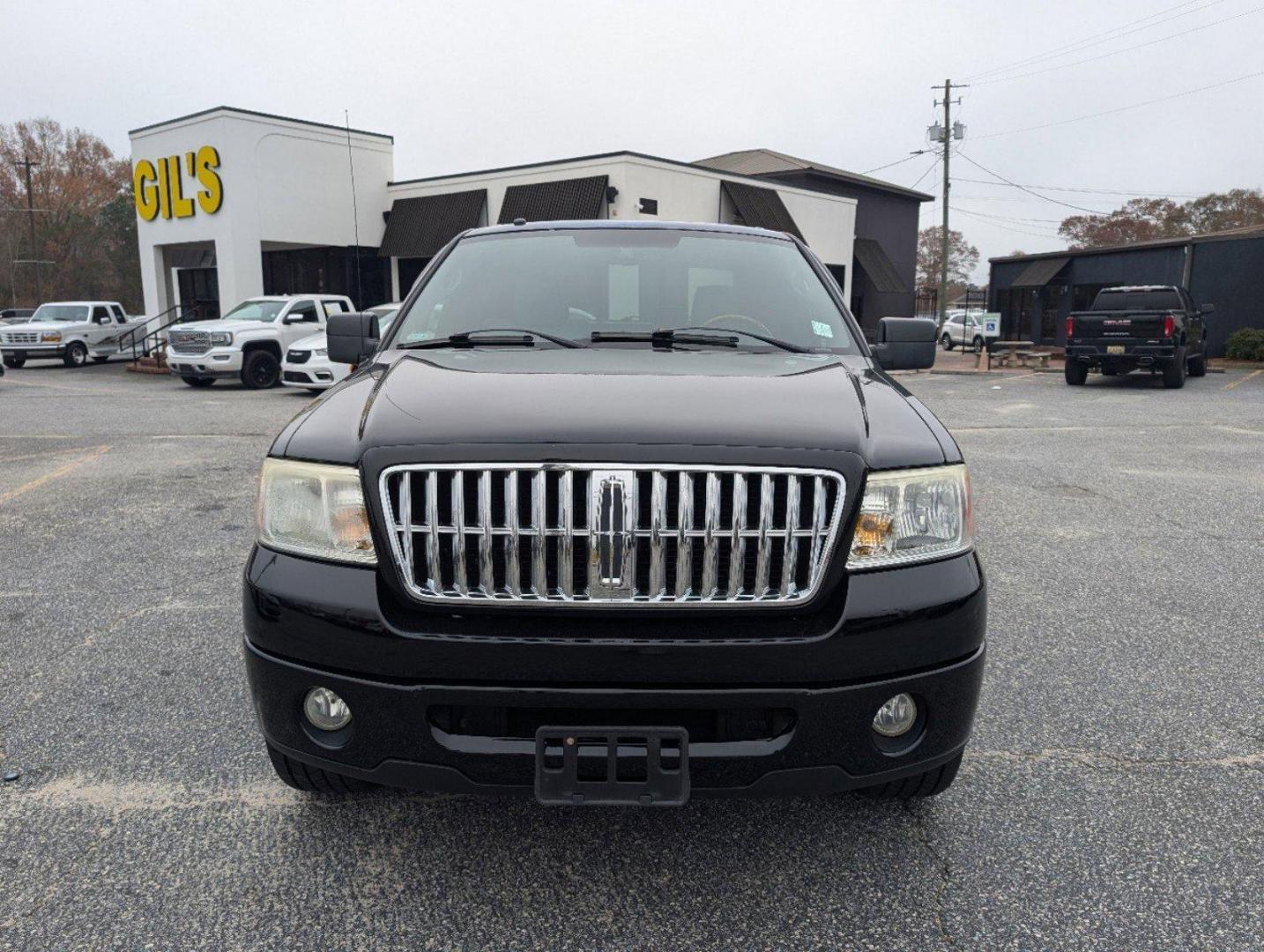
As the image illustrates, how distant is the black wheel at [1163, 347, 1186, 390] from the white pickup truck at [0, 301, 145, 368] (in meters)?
25.7

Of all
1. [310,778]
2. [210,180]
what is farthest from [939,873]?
[210,180]

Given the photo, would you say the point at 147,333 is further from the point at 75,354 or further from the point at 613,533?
the point at 613,533

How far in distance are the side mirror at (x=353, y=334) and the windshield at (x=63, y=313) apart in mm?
25421

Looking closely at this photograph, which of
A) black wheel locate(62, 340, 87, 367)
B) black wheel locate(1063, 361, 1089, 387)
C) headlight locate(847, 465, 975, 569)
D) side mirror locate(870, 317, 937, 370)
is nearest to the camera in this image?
headlight locate(847, 465, 975, 569)

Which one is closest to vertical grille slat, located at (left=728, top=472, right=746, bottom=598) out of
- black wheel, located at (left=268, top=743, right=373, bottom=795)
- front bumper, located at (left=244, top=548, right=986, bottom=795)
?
front bumper, located at (left=244, top=548, right=986, bottom=795)

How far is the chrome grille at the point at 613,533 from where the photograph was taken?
1.98 metres

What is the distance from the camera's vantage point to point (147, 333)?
88.5 feet

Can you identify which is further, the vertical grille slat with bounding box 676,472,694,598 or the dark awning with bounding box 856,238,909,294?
the dark awning with bounding box 856,238,909,294

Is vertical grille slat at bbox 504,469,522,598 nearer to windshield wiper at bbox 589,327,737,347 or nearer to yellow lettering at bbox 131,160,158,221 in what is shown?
windshield wiper at bbox 589,327,737,347

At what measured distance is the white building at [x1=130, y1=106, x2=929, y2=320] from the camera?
23344 mm

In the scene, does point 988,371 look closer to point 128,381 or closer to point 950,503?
point 128,381

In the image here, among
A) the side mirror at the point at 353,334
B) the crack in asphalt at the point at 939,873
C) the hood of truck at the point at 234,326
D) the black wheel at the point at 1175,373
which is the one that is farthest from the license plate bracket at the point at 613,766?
the black wheel at the point at 1175,373

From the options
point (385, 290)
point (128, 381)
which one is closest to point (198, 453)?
point (128, 381)

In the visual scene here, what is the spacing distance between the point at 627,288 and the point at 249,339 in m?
15.1
